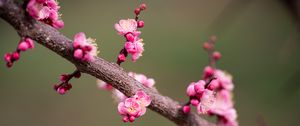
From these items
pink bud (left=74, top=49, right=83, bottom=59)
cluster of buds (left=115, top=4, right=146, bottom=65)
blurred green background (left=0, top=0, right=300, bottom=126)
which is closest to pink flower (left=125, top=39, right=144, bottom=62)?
cluster of buds (left=115, top=4, right=146, bottom=65)

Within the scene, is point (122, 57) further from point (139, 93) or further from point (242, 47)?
point (242, 47)

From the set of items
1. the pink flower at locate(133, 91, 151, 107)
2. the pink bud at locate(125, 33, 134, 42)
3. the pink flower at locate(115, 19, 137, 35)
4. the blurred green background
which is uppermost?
the blurred green background

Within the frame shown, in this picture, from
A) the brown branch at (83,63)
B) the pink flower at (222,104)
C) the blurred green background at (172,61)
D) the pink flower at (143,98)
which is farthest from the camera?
the blurred green background at (172,61)

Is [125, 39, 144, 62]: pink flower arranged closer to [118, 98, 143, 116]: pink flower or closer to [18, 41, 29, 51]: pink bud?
[118, 98, 143, 116]: pink flower

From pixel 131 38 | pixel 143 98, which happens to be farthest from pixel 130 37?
pixel 143 98

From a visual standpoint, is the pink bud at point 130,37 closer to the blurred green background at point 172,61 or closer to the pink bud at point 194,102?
the pink bud at point 194,102

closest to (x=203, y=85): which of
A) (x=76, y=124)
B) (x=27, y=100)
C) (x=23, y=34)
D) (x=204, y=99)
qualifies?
(x=204, y=99)

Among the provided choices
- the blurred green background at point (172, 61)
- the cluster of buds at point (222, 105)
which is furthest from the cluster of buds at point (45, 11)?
the blurred green background at point (172, 61)
